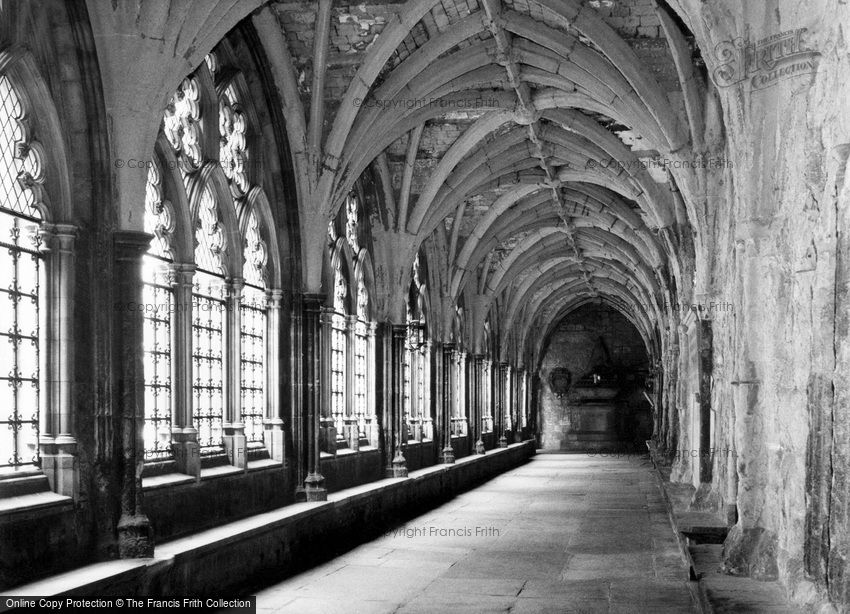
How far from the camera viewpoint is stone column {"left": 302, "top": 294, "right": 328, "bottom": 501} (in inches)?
454

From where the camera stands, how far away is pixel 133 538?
7.43 m

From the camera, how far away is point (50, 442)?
280 inches

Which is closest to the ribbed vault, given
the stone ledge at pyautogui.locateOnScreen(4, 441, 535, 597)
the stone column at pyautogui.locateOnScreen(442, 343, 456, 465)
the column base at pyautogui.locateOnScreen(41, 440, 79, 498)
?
the stone column at pyautogui.locateOnScreen(442, 343, 456, 465)

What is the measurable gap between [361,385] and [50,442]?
8.58m

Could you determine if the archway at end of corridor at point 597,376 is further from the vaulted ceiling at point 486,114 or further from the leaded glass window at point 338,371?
the leaded glass window at point 338,371

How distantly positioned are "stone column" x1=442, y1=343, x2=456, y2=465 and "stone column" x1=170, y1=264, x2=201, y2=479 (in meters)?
10.8

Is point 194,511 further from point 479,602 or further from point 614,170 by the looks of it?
point 614,170

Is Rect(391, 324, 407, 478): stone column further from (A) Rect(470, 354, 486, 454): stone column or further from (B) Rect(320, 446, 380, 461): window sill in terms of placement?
(A) Rect(470, 354, 486, 454): stone column

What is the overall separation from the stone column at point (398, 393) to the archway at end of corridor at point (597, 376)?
2357cm

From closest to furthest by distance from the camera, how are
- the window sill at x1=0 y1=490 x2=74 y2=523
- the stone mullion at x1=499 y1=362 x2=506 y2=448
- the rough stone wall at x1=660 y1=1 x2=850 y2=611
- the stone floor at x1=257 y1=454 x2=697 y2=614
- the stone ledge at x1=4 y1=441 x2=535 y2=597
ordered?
the rough stone wall at x1=660 y1=1 x2=850 y2=611 → the window sill at x1=0 y1=490 x2=74 y2=523 → the stone ledge at x1=4 y1=441 x2=535 y2=597 → the stone floor at x1=257 y1=454 x2=697 y2=614 → the stone mullion at x1=499 y1=362 x2=506 y2=448

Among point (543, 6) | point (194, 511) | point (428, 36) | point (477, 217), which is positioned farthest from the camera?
point (477, 217)

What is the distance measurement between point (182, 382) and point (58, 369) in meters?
1.99

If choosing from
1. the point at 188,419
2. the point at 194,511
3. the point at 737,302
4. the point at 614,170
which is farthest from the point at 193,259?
the point at 614,170

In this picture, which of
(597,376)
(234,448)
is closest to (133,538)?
(234,448)
